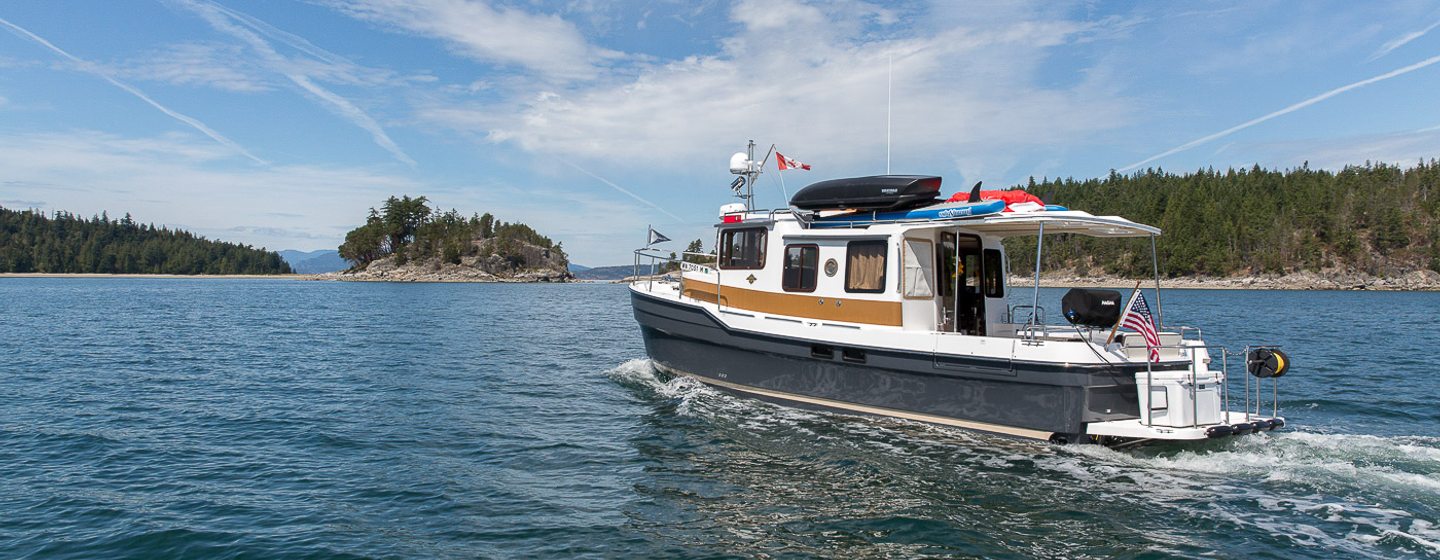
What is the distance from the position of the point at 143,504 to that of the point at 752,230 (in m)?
8.94

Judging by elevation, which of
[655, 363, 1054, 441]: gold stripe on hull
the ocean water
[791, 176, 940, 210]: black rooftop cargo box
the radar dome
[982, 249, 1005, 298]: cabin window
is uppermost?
the radar dome

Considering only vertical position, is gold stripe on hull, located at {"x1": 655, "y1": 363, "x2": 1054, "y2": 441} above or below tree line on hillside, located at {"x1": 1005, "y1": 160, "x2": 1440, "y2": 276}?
below

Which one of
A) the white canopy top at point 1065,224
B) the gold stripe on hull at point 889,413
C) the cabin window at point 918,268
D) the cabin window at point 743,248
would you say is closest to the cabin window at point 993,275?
the white canopy top at point 1065,224

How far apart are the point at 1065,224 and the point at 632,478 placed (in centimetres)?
641

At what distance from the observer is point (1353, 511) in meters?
7.59

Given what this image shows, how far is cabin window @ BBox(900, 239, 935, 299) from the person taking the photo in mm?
11392

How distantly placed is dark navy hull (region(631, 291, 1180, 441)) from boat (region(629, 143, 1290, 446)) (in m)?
0.02

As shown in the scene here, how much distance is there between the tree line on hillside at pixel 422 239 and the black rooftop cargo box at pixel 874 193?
126083 millimetres

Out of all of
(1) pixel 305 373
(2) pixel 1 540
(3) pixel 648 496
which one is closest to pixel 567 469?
(3) pixel 648 496

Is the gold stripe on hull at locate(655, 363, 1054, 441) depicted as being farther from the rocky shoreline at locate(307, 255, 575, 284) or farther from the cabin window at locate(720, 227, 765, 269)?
the rocky shoreline at locate(307, 255, 575, 284)

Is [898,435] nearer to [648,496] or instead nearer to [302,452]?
[648,496]

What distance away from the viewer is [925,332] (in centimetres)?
1087

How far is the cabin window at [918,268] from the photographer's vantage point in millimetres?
11392

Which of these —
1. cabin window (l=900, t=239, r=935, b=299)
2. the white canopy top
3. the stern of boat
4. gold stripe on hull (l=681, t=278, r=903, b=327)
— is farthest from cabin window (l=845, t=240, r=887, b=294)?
the stern of boat
